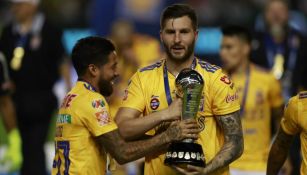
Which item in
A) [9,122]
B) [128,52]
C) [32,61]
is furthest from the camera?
[128,52]

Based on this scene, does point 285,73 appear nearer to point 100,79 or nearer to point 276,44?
point 276,44

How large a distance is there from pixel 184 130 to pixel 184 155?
0.18 m

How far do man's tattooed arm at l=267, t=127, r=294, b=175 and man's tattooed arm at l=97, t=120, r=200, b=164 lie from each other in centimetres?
97

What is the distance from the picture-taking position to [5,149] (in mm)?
14812

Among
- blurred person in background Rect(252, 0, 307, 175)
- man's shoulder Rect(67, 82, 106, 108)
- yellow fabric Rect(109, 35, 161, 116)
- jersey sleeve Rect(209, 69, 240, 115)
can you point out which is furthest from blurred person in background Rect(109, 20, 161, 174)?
jersey sleeve Rect(209, 69, 240, 115)

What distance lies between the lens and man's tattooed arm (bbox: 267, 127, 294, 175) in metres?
8.44

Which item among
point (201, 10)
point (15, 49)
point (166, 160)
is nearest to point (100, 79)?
point (166, 160)

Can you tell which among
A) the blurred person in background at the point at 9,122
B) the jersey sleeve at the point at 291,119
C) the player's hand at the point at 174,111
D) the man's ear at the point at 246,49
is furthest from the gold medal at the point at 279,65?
the player's hand at the point at 174,111

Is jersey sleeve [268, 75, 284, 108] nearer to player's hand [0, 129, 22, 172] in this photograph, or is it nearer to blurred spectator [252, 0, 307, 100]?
blurred spectator [252, 0, 307, 100]

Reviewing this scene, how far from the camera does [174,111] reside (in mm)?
7766

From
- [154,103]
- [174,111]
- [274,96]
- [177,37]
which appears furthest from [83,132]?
[274,96]

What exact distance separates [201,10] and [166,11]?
8.75 metres

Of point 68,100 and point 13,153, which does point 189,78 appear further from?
point 13,153

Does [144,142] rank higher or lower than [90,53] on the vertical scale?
lower
